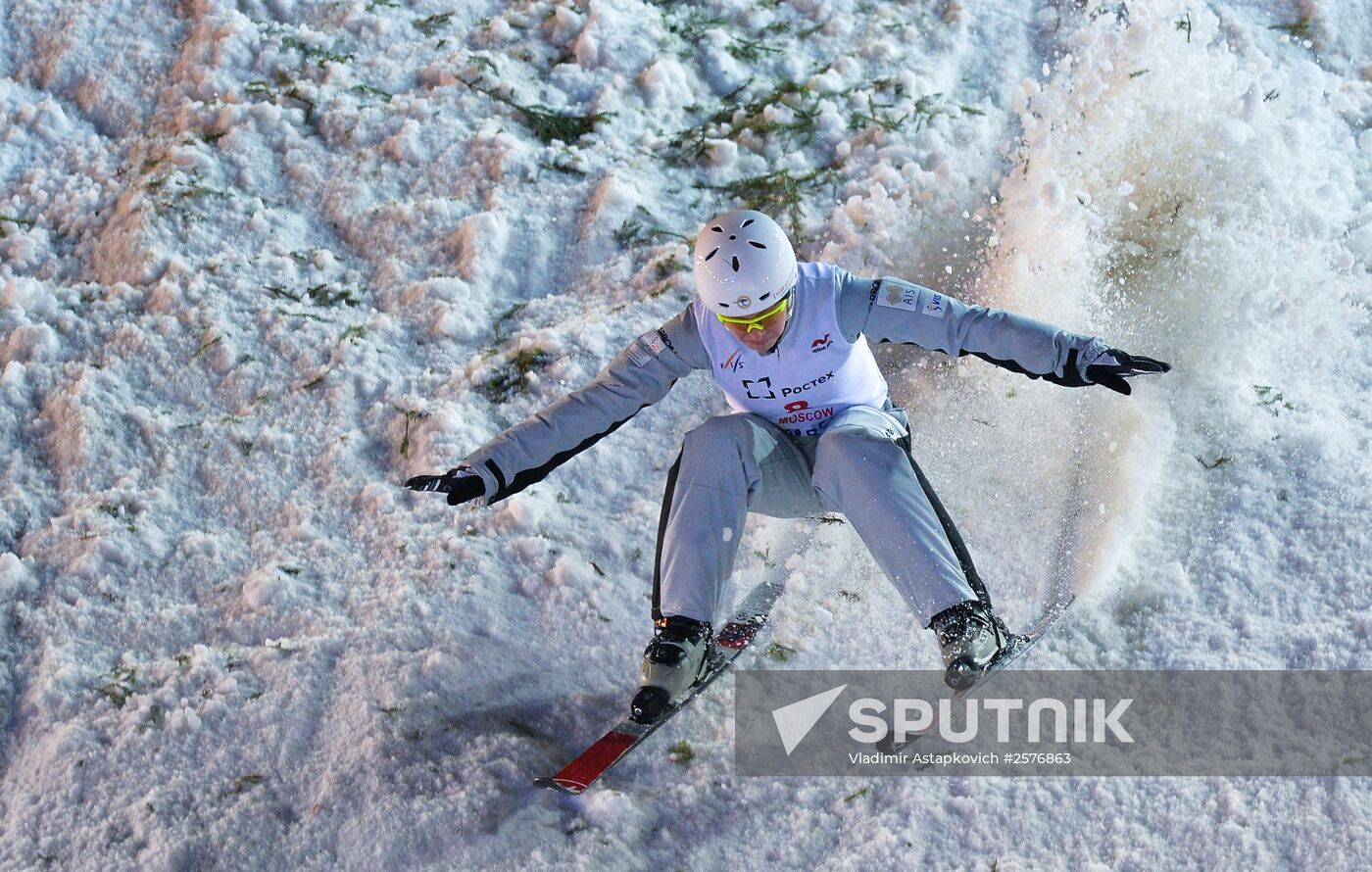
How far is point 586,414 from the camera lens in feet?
14.5

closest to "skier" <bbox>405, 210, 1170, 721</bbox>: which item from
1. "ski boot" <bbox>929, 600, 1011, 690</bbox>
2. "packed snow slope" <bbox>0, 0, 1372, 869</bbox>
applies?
"ski boot" <bbox>929, 600, 1011, 690</bbox>

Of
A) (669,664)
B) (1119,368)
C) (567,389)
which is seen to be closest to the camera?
(1119,368)

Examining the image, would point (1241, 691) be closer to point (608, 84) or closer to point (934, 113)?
point (934, 113)

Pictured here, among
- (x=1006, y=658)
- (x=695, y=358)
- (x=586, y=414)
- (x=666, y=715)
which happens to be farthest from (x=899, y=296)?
(x=666, y=715)

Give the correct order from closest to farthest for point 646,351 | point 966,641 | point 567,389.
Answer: point 966,641
point 646,351
point 567,389

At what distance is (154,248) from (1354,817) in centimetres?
534

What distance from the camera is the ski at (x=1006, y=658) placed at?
399cm

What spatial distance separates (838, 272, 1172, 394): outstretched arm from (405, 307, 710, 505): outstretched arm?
579 mm

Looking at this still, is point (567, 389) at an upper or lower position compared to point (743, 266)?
lower

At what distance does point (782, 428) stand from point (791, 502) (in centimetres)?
27

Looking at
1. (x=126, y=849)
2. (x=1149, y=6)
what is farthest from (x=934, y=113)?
(x=126, y=849)

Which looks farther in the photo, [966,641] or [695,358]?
[695,358]

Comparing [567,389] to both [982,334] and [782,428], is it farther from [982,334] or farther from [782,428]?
[982,334]

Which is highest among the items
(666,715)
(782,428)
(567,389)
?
(782,428)
